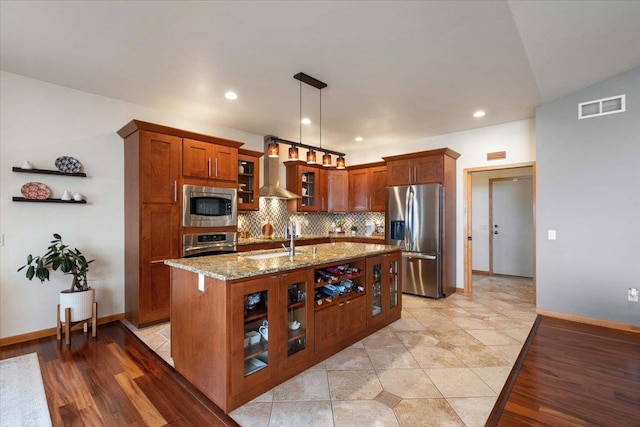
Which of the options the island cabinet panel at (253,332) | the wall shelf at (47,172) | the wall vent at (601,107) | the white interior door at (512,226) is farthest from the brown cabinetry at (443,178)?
the wall shelf at (47,172)

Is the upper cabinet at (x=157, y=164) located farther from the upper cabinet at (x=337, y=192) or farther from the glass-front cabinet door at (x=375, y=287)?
the upper cabinet at (x=337, y=192)

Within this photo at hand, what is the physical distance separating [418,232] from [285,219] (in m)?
2.49

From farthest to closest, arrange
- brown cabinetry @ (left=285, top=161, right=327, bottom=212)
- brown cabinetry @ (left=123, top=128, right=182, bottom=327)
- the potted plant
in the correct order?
1. brown cabinetry @ (left=285, top=161, right=327, bottom=212)
2. brown cabinetry @ (left=123, top=128, right=182, bottom=327)
3. the potted plant

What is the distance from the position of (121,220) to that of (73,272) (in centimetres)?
81

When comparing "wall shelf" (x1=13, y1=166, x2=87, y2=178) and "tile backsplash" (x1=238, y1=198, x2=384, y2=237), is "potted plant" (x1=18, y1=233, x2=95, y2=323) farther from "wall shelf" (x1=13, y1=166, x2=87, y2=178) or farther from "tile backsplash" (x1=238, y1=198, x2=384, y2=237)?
"tile backsplash" (x1=238, y1=198, x2=384, y2=237)

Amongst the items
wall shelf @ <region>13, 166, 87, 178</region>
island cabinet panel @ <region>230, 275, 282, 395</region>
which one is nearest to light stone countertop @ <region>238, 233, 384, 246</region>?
wall shelf @ <region>13, 166, 87, 178</region>

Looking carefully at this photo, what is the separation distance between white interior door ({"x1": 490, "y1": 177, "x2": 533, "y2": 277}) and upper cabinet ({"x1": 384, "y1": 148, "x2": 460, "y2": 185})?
222 cm

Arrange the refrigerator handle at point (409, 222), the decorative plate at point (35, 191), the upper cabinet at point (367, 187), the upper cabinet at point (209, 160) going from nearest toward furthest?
the decorative plate at point (35, 191) → the upper cabinet at point (209, 160) → the refrigerator handle at point (409, 222) → the upper cabinet at point (367, 187)

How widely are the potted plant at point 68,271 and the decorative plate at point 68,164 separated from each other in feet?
2.42

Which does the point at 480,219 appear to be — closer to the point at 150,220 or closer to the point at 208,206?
the point at 208,206

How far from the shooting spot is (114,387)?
2.26m

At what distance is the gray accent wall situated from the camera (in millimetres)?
3295

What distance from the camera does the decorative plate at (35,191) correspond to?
3080 millimetres

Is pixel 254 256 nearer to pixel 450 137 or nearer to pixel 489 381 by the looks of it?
pixel 489 381
